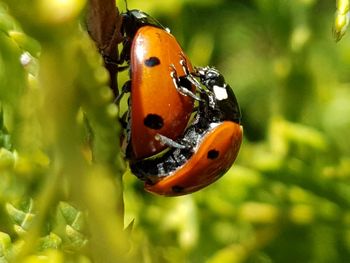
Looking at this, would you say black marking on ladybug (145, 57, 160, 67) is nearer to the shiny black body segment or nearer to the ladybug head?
the shiny black body segment

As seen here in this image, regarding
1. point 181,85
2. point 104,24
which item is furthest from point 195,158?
point 104,24

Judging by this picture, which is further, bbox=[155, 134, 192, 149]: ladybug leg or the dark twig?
bbox=[155, 134, 192, 149]: ladybug leg

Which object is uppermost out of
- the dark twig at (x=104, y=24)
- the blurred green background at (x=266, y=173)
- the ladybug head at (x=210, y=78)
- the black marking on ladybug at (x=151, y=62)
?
the dark twig at (x=104, y=24)

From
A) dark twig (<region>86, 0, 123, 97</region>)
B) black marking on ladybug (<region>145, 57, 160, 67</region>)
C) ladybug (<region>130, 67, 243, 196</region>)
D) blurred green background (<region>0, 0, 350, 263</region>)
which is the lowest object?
blurred green background (<region>0, 0, 350, 263</region>)

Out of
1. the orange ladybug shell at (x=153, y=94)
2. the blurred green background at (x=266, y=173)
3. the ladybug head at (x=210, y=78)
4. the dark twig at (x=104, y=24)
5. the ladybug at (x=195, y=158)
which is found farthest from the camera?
the ladybug head at (x=210, y=78)

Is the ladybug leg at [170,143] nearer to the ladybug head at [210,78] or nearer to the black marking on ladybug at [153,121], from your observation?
the black marking on ladybug at [153,121]

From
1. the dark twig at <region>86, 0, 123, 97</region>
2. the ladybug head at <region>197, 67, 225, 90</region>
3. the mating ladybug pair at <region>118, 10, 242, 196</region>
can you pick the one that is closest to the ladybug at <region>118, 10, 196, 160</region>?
the mating ladybug pair at <region>118, 10, 242, 196</region>

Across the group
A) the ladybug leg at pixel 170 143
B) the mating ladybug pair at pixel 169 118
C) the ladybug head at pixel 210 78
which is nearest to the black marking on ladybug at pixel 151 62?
the mating ladybug pair at pixel 169 118

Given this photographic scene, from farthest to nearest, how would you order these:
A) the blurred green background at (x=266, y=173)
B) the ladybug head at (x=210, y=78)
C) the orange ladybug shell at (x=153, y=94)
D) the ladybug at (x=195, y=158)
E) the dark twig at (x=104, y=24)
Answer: the ladybug head at (x=210, y=78) → the ladybug at (x=195, y=158) → the orange ladybug shell at (x=153, y=94) → the blurred green background at (x=266, y=173) → the dark twig at (x=104, y=24)

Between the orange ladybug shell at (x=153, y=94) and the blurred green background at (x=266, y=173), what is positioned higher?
the orange ladybug shell at (x=153, y=94)
